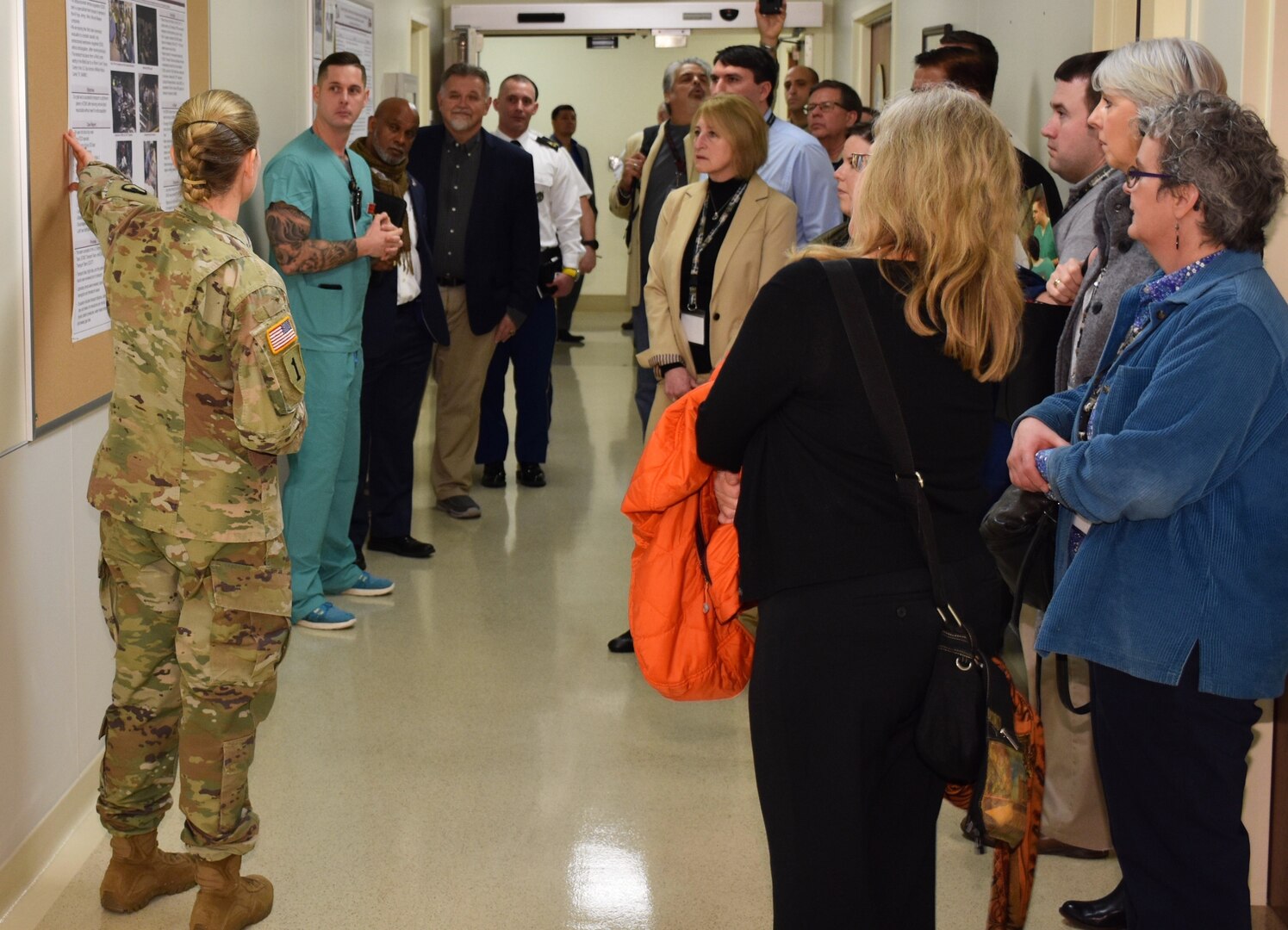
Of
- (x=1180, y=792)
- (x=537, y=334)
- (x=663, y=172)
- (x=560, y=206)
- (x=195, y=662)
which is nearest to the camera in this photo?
(x=1180, y=792)

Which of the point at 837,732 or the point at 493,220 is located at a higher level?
the point at 493,220

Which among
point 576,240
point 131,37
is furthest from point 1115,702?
point 576,240

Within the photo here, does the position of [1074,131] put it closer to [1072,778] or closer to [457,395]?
[1072,778]

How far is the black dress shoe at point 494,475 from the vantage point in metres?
6.79

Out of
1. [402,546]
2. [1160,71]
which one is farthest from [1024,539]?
[402,546]

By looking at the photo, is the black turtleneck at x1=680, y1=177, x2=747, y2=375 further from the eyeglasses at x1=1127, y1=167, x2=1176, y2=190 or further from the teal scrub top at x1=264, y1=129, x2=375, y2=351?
the eyeglasses at x1=1127, y1=167, x2=1176, y2=190

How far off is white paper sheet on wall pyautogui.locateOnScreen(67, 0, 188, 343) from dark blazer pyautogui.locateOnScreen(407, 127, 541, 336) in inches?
80.3

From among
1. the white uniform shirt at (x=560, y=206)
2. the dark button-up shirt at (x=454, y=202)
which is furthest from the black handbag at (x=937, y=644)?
the white uniform shirt at (x=560, y=206)

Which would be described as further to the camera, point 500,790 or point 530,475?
point 530,475

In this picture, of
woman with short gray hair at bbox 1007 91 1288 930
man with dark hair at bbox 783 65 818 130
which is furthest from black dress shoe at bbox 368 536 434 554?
woman with short gray hair at bbox 1007 91 1288 930

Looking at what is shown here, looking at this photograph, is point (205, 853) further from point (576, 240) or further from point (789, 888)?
point (576, 240)

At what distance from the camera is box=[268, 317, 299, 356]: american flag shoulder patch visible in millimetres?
2477

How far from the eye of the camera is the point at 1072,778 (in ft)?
10.0

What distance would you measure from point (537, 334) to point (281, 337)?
4.20m
